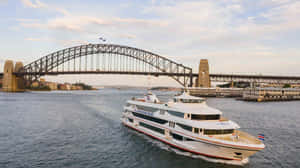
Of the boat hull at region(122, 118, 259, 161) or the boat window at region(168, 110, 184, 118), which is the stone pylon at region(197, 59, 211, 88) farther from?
the boat hull at region(122, 118, 259, 161)

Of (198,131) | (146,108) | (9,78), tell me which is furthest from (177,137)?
(9,78)

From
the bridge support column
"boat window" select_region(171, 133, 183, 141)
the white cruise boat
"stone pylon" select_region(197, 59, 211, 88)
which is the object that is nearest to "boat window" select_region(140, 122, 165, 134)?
the white cruise boat

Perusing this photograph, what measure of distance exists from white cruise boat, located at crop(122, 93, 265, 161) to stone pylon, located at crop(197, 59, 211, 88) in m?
95.5

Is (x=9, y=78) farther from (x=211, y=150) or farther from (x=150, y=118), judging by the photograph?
(x=211, y=150)

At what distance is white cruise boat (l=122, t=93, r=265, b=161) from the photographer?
15.6 metres

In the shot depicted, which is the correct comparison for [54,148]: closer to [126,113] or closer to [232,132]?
[126,113]

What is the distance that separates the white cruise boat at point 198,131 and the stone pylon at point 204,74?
3759 inches

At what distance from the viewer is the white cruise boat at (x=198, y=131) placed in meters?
15.6

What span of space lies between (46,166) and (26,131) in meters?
12.1

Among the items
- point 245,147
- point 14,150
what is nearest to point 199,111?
point 245,147

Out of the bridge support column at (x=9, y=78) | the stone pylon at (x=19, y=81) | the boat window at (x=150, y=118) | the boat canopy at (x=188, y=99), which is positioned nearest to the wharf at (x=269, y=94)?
the boat window at (x=150, y=118)

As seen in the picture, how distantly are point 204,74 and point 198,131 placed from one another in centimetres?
10208

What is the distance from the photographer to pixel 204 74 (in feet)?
379

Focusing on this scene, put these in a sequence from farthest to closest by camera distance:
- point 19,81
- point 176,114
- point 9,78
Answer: point 19,81 < point 9,78 < point 176,114
